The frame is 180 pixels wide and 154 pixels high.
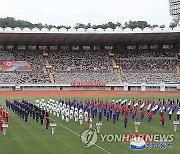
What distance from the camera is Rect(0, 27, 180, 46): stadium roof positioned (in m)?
49.7

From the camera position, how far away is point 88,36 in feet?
171

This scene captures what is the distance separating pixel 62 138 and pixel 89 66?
1437 inches

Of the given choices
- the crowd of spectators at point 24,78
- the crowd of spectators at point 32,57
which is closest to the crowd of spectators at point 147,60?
the crowd of spectators at point 32,57

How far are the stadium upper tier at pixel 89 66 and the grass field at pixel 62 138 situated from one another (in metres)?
27.1

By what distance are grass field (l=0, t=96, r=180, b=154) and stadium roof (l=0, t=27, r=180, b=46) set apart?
2570cm

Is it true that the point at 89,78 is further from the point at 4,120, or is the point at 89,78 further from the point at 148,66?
the point at 4,120

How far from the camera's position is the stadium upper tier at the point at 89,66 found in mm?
51938

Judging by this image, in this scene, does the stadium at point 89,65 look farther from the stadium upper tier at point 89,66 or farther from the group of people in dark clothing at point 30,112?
the group of people in dark clothing at point 30,112

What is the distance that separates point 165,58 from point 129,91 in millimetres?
10178

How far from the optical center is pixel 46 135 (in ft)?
64.7

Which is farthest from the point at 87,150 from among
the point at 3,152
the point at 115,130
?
the point at 115,130

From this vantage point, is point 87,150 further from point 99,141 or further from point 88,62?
point 88,62

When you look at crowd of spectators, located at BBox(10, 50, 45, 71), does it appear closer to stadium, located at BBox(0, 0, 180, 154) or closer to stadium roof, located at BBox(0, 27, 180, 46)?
stadium, located at BBox(0, 0, 180, 154)

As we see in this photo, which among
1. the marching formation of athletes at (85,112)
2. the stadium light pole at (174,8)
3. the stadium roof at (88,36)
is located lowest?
the marching formation of athletes at (85,112)
